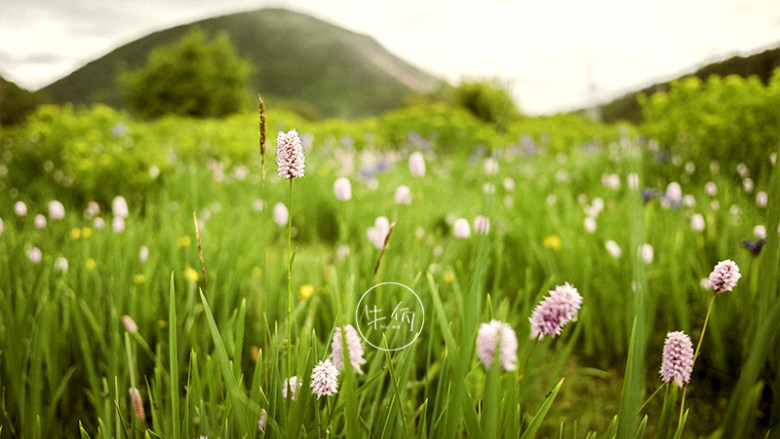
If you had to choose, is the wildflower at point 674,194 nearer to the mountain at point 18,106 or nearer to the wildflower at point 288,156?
the wildflower at point 288,156

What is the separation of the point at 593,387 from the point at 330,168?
3167 mm

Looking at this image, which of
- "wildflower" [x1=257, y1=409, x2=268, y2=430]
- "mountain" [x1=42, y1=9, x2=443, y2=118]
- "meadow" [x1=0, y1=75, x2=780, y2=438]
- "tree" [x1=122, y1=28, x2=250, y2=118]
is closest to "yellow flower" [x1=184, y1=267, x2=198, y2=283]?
"meadow" [x1=0, y1=75, x2=780, y2=438]

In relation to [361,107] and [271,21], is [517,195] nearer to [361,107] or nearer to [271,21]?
[271,21]

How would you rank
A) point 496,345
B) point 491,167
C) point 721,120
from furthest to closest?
1. point 491,167
2. point 721,120
3. point 496,345

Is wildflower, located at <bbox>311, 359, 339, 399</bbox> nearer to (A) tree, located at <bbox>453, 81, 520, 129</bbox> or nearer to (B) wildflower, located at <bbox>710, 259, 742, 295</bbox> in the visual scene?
(B) wildflower, located at <bbox>710, 259, 742, 295</bbox>

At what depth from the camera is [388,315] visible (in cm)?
128

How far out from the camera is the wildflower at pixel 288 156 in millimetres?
634

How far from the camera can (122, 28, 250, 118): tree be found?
13219 mm

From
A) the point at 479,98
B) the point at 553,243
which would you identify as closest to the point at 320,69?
the point at 479,98

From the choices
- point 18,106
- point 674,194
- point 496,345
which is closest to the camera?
point 496,345

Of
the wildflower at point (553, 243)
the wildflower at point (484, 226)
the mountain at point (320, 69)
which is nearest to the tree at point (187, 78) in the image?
the mountain at point (320, 69)

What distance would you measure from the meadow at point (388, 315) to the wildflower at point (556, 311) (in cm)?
7

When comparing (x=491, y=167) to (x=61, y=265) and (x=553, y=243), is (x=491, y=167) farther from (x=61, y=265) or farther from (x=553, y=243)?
(x=61, y=265)

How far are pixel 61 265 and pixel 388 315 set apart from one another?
4.06ft
